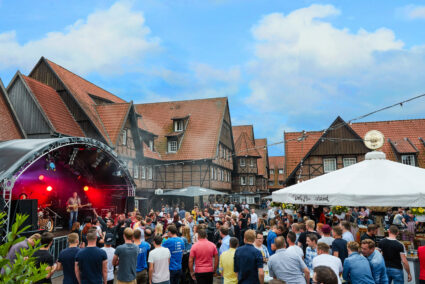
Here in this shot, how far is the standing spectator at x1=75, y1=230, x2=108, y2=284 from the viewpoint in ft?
19.3

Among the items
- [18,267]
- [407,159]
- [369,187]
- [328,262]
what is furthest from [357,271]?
[407,159]

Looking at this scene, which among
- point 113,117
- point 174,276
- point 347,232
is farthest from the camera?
point 113,117

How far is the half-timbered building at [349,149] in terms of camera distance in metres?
32.8

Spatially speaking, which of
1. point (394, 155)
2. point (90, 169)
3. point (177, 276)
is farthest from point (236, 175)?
point (177, 276)

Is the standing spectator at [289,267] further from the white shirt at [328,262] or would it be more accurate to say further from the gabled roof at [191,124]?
the gabled roof at [191,124]

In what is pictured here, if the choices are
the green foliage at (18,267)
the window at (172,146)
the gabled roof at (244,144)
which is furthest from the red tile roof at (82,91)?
the green foliage at (18,267)

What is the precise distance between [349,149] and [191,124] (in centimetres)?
1787

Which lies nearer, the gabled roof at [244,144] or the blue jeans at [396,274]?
the blue jeans at [396,274]

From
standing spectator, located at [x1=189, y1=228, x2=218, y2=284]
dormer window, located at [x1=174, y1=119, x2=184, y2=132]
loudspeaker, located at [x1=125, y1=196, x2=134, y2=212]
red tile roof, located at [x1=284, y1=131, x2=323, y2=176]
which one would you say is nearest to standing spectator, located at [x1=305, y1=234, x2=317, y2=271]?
standing spectator, located at [x1=189, y1=228, x2=218, y2=284]

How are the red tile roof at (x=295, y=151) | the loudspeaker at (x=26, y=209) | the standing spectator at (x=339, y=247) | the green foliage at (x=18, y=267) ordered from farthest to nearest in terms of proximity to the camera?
the red tile roof at (x=295, y=151)
the loudspeaker at (x=26, y=209)
the standing spectator at (x=339, y=247)
the green foliage at (x=18, y=267)

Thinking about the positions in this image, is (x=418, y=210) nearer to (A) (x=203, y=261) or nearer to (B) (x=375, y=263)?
(B) (x=375, y=263)

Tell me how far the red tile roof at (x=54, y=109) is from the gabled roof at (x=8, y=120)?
182 centimetres

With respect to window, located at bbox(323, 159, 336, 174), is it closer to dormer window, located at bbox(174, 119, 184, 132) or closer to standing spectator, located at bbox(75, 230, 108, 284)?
dormer window, located at bbox(174, 119, 184, 132)

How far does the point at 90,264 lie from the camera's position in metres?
5.93
